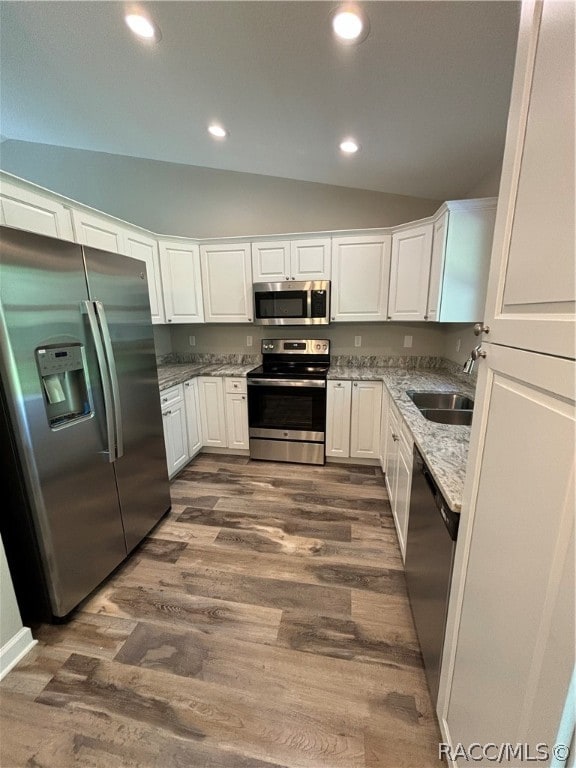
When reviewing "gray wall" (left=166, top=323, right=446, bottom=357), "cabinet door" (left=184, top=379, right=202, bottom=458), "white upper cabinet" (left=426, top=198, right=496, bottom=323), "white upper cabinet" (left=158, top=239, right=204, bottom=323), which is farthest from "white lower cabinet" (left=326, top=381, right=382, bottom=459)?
"white upper cabinet" (left=158, top=239, right=204, bottom=323)

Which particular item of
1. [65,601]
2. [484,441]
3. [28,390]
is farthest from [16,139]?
[484,441]

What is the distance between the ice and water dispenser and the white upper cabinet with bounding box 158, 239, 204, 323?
5.85 feet

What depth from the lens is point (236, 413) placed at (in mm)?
3225

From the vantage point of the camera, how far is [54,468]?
1.41 meters

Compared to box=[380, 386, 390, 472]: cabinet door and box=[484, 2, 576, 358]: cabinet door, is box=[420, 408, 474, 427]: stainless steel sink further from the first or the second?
box=[484, 2, 576, 358]: cabinet door

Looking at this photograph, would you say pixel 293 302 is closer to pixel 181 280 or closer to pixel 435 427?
pixel 181 280

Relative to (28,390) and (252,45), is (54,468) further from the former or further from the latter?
(252,45)

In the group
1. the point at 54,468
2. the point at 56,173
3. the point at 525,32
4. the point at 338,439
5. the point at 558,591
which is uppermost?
the point at 56,173

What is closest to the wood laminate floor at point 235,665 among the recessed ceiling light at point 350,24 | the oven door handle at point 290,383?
the oven door handle at point 290,383

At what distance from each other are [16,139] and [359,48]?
3.89 m

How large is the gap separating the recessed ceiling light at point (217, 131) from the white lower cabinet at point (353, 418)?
7.24 feet

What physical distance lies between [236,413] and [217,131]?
243cm

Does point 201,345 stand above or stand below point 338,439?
above

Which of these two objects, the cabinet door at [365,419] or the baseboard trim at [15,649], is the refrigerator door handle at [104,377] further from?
the cabinet door at [365,419]
